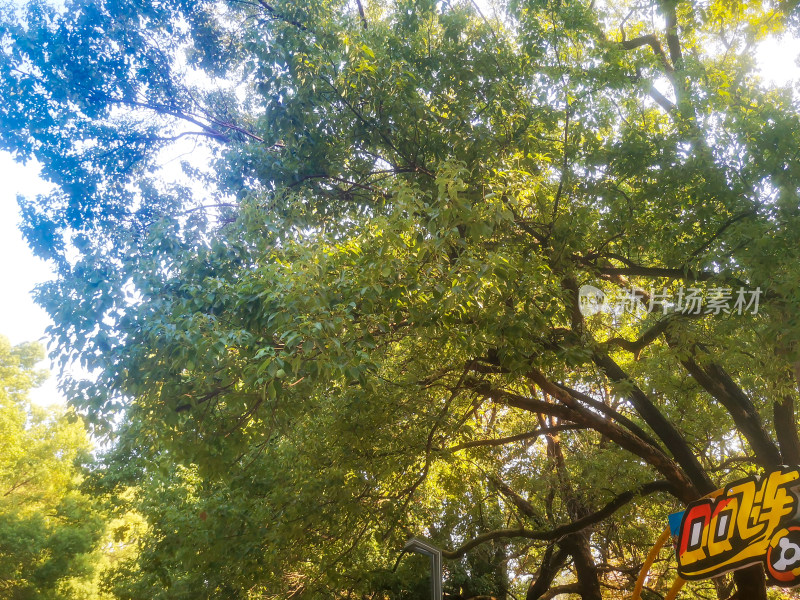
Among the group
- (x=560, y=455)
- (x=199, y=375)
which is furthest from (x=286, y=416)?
(x=560, y=455)

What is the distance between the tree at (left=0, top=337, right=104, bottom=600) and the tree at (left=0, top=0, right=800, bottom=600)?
6366mm

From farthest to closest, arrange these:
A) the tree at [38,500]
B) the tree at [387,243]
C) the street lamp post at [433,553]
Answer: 1. the tree at [38,500]
2. the street lamp post at [433,553]
3. the tree at [387,243]

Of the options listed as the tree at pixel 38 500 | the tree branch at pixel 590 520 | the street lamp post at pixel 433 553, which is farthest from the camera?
the tree at pixel 38 500

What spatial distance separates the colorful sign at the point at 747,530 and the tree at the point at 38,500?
12214mm

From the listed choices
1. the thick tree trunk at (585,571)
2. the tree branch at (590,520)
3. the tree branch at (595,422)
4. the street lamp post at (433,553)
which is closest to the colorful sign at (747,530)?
the tree branch at (595,422)

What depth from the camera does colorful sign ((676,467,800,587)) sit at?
198 inches

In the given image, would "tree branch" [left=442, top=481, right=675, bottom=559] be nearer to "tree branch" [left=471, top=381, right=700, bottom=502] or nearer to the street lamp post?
"tree branch" [left=471, top=381, right=700, bottom=502]

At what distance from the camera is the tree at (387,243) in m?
4.77

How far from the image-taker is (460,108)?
600cm

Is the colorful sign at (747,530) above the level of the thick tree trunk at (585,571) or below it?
below

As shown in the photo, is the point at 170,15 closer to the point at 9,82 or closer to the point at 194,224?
the point at 9,82

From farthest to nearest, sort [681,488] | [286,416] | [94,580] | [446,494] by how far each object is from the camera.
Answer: [94,580] < [446,494] < [681,488] < [286,416]

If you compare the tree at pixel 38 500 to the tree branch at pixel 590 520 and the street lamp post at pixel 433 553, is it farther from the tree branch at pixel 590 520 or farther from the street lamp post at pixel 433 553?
the street lamp post at pixel 433 553

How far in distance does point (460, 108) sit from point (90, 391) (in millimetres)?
4207
